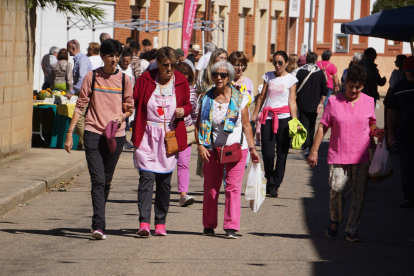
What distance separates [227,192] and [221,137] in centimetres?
55

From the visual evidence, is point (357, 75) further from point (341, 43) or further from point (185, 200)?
point (341, 43)

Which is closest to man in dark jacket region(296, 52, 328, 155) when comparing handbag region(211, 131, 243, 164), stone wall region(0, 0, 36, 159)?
stone wall region(0, 0, 36, 159)

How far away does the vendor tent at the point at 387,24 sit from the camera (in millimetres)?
13250

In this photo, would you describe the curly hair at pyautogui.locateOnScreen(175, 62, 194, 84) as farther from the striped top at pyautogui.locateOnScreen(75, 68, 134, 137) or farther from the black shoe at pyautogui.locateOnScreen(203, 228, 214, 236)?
the black shoe at pyautogui.locateOnScreen(203, 228, 214, 236)

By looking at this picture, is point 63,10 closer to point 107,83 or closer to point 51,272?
point 107,83

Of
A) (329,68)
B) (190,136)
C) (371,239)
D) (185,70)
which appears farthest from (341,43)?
(371,239)

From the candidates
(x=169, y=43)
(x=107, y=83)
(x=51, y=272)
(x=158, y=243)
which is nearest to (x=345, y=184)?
(x=158, y=243)

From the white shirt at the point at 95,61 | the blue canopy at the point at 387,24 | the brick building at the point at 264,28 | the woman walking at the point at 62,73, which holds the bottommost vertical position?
the woman walking at the point at 62,73

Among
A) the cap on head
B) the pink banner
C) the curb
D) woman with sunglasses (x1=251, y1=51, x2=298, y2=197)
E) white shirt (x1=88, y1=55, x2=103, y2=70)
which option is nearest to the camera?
the curb

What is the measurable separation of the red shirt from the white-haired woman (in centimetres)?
17

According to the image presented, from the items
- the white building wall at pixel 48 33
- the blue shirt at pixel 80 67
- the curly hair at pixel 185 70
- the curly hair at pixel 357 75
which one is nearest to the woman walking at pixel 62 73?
the blue shirt at pixel 80 67

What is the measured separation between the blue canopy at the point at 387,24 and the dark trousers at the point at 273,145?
4.52 meters

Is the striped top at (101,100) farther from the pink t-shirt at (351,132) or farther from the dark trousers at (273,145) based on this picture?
the dark trousers at (273,145)

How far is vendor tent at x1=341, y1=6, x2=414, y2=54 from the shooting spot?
13.2 metres
